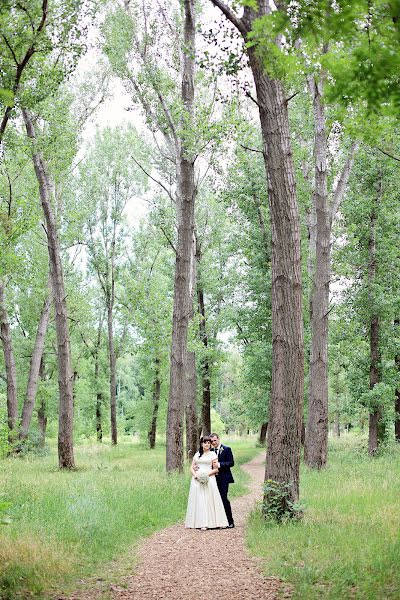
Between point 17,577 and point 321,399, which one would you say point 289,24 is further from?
point 321,399

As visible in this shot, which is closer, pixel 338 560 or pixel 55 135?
pixel 338 560

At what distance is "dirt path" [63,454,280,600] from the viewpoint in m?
6.52

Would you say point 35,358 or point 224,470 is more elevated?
point 35,358

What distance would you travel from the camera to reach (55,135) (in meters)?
18.1

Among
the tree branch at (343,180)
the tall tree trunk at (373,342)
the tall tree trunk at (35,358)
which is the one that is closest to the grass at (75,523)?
the tall tree trunk at (373,342)

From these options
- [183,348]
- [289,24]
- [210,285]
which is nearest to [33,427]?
[210,285]

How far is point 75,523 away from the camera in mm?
9516

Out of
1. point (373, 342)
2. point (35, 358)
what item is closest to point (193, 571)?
point (373, 342)

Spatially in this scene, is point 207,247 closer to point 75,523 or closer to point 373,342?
point 373,342

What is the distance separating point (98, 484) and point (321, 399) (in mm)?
7574

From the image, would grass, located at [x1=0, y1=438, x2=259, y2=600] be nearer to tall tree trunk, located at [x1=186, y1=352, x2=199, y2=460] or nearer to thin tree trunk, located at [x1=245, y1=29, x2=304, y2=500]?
thin tree trunk, located at [x1=245, y1=29, x2=304, y2=500]

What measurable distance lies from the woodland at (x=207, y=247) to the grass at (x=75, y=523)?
0.06 m

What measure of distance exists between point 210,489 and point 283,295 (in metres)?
4.09

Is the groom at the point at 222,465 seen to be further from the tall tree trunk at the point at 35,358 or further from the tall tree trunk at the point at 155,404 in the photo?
the tall tree trunk at the point at 155,404
